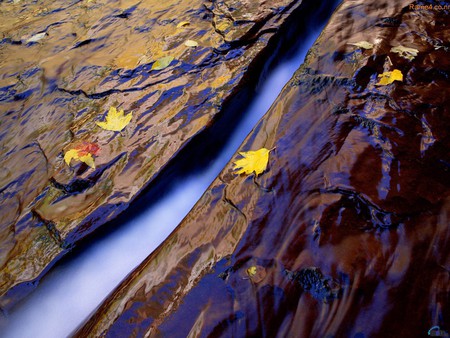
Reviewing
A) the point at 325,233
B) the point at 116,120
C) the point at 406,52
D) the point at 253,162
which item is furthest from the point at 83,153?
the point at 406,52

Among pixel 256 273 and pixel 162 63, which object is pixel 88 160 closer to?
pixel 162 63

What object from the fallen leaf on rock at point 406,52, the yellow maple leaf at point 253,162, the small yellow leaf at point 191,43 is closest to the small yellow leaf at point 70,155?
the yellow maple leaf at point 253,162

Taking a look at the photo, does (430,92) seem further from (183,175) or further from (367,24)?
(183,175)

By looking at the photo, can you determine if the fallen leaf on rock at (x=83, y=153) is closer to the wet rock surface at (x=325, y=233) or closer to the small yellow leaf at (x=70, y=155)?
the small yellow leaf at (x=70, y=155)

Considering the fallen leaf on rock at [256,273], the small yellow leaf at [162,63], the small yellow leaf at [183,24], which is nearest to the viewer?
the fallen leaf on rock at [256,273]

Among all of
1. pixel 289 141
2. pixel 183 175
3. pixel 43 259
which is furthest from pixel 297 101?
pixel 43 259
